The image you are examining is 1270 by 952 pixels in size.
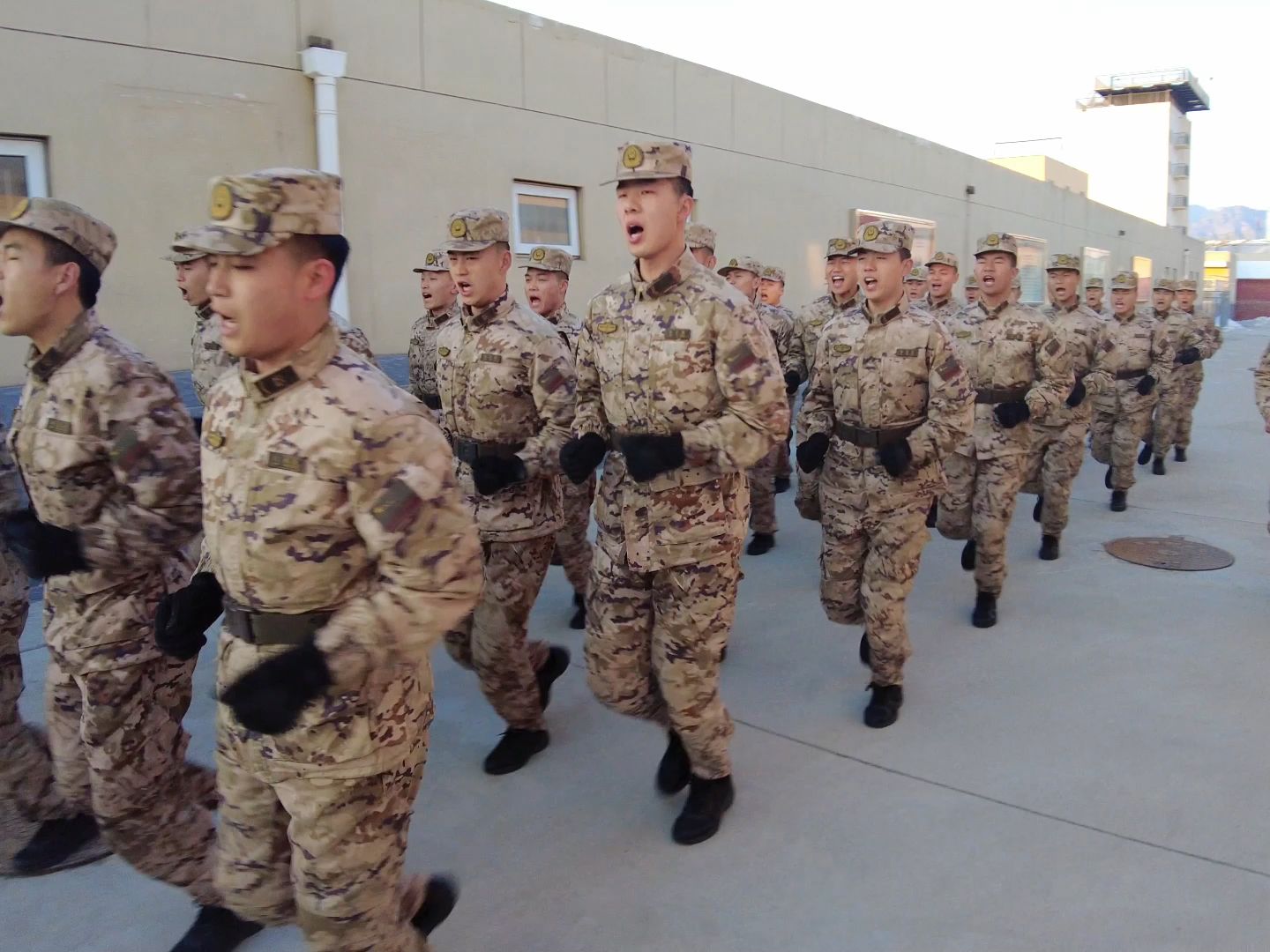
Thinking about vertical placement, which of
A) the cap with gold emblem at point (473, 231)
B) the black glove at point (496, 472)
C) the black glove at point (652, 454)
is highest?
the cap with gold emblem at point (473, 231)

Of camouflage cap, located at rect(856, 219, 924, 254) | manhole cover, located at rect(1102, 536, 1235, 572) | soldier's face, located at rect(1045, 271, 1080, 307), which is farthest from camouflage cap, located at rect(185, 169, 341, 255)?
soldier's face, located at rect(1045, 271, 1080, 307)

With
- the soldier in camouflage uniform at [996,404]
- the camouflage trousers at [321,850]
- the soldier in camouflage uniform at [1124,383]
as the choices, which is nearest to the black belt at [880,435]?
the soldier in camouflage uniform at [996,404]

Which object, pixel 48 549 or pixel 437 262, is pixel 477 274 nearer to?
pixel 48 549

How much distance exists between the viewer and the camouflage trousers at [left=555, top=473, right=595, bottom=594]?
5.72m

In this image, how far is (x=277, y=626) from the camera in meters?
2.06

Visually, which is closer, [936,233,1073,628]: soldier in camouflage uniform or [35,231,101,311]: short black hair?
[35,231,101,311]: short black hair

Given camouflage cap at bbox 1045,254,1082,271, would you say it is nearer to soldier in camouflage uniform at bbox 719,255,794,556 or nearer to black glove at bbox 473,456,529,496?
soldier in camouflage uniform at bbox 719,255,794,556

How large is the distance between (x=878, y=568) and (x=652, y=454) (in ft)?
5.69

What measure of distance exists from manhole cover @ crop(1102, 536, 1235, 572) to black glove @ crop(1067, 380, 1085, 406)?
1190mm

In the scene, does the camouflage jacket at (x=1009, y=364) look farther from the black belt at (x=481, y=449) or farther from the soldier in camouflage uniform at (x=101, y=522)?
the soldier in camouflage uniform at (x=101, y=522)

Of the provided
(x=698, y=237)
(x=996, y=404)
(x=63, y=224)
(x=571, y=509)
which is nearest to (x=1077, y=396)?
(x=996, y=404)

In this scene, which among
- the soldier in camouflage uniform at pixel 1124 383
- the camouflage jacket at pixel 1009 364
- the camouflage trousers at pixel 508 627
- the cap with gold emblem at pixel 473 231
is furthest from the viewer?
the soldier in camouflage uniform at pixel 1124 383

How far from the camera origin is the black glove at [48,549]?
8.47 ft

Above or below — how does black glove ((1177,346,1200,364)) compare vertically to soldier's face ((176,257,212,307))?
below
